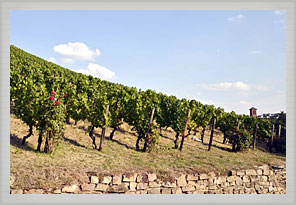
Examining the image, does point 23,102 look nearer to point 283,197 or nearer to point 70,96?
point 70,96

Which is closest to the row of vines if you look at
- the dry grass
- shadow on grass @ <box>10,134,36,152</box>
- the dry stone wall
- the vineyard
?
the vineyard

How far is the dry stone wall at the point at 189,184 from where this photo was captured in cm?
689

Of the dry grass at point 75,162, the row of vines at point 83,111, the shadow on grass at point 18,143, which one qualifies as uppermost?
the row of vines at point 83,111

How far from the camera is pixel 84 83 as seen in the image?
56.4 feet

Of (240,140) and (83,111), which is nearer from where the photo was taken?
(83,111)

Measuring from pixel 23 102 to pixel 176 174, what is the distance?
7.82m

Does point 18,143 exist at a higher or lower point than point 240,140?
higher

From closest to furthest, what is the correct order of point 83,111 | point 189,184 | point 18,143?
point 189,184
point 18,143
point 83,111

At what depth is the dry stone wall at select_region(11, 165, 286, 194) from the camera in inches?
271

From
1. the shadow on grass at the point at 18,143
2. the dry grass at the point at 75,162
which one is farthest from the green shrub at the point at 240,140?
the shadow on grass at the point at 18,143

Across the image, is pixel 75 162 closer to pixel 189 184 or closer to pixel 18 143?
pixel 18 143

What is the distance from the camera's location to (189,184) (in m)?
8.75

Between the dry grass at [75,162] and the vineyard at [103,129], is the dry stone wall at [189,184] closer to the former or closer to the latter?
the dry grass at [75,162]

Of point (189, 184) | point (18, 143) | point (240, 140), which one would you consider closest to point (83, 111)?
point (18, 143)
